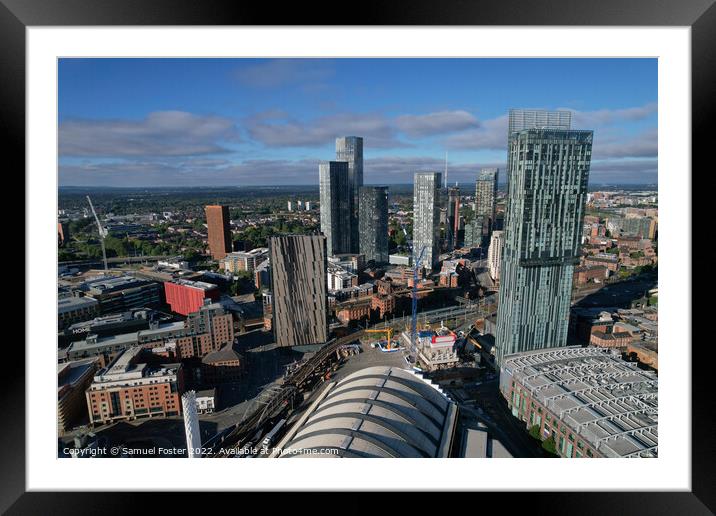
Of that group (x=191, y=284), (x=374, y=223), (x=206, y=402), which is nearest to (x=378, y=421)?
(x=206, y=402)

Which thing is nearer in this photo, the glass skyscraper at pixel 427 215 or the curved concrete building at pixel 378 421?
the curved concrete building at pixel 378 421

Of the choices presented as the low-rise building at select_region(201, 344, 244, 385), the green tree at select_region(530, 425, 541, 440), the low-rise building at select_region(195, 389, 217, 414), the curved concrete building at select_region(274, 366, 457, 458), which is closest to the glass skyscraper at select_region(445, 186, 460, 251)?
the low-rise building at select_region(201, 344, 244, 385)

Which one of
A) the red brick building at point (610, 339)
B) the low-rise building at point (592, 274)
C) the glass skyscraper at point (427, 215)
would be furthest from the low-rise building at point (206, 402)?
the glass skyscraper at point (427, 215)

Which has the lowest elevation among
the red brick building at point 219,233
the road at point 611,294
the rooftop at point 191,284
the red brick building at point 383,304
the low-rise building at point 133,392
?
the low-rise building at point 133,392

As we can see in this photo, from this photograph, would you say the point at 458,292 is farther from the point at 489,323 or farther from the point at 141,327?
the point at 141,327

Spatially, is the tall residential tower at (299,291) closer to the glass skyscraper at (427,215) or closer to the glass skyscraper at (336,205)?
the glass skyscraper at (336,205)

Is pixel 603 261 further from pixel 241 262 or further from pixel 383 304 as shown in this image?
pixel 241 262
